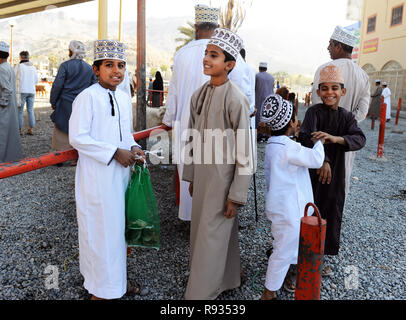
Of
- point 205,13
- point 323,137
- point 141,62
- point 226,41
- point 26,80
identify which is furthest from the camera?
point 26,80

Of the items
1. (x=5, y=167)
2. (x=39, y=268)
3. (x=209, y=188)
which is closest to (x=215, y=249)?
(x=209, y=188)

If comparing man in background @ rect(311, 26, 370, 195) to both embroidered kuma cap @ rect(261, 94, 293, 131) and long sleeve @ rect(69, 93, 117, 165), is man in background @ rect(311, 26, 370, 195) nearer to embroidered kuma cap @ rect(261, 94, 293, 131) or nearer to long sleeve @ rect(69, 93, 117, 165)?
embroidered kuma cap @ rect(261, 94, 293, 131)

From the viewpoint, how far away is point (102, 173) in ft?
6.66

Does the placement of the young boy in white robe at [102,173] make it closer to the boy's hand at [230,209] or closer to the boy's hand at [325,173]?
the boy's hand at [230,209]

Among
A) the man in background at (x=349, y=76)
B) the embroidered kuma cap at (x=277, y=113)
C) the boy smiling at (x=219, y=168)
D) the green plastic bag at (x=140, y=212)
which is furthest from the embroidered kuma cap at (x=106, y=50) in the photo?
the man in background at (x=349, y=76)

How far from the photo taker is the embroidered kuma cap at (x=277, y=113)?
225 centimetres

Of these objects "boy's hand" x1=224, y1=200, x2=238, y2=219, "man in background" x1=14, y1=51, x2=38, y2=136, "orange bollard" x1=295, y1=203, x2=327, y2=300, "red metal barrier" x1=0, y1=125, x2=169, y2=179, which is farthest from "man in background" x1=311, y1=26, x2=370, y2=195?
"man in background" x1=14, y1=51, x2=38, y2=136

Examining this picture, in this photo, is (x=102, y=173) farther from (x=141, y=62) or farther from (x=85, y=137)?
(x=141, y=62)

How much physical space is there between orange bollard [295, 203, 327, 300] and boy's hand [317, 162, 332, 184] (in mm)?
811

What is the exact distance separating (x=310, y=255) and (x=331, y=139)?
0.99 metres

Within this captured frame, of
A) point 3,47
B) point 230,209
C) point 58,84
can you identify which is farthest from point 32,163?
point 3,47

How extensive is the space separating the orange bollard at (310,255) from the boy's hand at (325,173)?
81 cm

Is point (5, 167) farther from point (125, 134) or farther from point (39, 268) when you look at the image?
point (39, 268)

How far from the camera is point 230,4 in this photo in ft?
45.1
